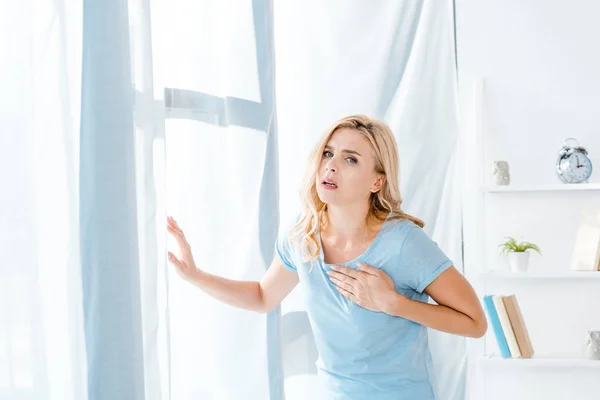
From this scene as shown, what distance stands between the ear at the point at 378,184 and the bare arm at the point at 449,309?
243 millimetres

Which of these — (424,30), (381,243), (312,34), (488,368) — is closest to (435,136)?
(424,30)

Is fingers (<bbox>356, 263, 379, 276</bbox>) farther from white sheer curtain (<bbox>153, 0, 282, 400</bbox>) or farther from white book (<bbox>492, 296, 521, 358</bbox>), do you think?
white book (<bbox>492, 296, 521, 358</bbox>)

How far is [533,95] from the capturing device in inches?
104

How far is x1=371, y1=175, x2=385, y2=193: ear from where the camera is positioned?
1709 mm

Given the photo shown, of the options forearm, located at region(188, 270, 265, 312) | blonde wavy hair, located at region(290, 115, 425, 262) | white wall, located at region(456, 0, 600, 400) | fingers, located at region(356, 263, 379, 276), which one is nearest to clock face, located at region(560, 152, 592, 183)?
white wall, located at region(456, 0, 600, 400)

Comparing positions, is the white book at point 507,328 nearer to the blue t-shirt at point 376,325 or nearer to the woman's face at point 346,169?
the blue t-shirt at point 376,325

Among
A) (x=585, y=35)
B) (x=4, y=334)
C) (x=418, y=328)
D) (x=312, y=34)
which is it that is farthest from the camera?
(x=585, y=35)

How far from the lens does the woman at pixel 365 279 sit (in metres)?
1.60

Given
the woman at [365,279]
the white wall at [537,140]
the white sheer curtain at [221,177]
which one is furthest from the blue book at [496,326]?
the white sheer curtain at [221,177]

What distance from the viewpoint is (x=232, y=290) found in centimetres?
152

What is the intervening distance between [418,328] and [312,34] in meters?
0.82

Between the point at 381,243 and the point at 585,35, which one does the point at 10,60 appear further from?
the point at 585,35

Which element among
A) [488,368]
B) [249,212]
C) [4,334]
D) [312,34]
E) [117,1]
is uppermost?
[312,34]

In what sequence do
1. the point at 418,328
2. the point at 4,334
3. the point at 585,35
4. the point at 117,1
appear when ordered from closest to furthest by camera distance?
the point at 4,334 → the point at 117,1 → the point at 418,328 → the point at 585,35
